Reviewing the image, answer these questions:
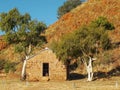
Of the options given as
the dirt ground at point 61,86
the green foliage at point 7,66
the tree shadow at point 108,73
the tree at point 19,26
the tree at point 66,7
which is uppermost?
the tree at point 66,7

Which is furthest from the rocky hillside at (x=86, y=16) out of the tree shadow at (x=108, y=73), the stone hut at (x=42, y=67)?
the stone hut at (x=42, y=67)

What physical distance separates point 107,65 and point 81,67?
487cm

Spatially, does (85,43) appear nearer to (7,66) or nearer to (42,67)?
(42,67)

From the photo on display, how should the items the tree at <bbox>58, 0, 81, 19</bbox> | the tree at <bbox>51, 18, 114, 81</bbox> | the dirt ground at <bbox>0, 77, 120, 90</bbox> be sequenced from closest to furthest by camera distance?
the dirt ground at <bbox>0, 77, 120, 90</bbox>
the tree at <bbox>51, 18, 114, 81</bbox>
the tree at <bbox>58, 0, 81, 19</bbox>

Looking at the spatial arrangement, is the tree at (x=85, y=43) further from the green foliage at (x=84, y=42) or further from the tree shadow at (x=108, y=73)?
the tree shadow at (x=108, y=73)

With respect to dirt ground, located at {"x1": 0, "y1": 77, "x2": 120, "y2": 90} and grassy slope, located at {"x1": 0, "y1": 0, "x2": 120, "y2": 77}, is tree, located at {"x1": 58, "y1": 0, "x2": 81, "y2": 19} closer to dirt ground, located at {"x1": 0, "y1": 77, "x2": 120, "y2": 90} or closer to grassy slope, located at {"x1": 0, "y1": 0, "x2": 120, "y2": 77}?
grassy slope, located at {"x1": 0, "y1": 0, "x2": 120, "y2": 77}

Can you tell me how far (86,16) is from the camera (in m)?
84.2

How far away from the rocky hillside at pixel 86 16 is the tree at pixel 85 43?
1054 inches

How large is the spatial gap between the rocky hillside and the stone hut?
2674 centimetres

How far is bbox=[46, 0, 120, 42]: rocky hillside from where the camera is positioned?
3127 inches

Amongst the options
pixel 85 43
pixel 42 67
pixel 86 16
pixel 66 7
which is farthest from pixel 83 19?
pixel 85 43

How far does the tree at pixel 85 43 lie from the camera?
47.3 meters

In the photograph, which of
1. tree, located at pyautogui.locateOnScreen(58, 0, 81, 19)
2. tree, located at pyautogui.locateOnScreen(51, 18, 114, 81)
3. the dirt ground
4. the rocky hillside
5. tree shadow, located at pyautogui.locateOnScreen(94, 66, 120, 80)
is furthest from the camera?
tree, located at pyautogui.locateOnScreen(58, 0, 81, 19)

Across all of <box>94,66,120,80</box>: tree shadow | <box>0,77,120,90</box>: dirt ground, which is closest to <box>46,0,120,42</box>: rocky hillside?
<box>94,66,120,80</box>: tree shadow
